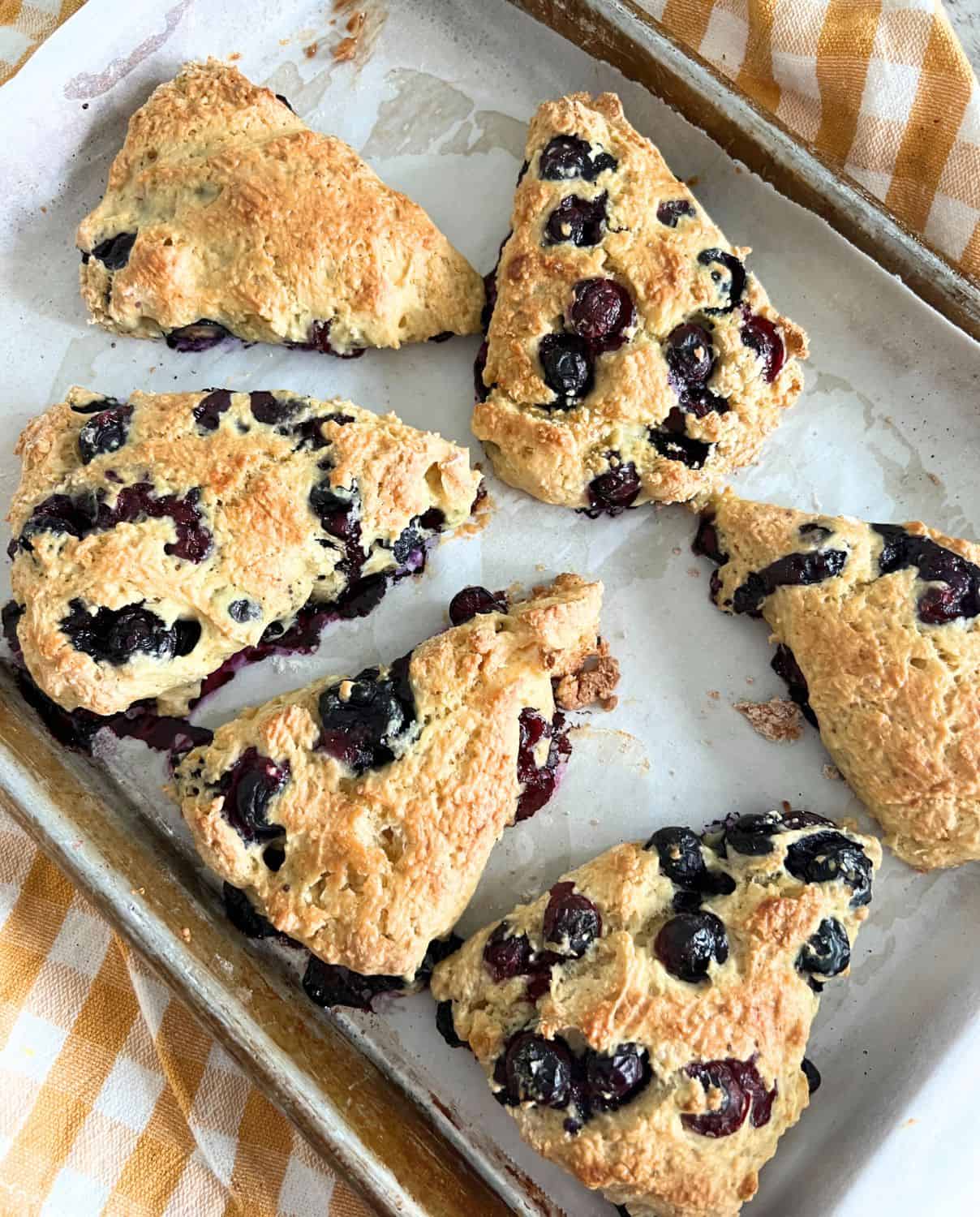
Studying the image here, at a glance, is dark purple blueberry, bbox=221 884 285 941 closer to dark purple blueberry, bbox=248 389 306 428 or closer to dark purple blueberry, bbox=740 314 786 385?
dark purple blueberry, bbox=248 389 306 428

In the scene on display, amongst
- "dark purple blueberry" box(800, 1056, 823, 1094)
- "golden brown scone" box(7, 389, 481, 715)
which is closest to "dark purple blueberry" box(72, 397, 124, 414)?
"golden brown scone" box(7, 389, 481, 715)

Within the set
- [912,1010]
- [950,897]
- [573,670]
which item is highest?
[573,670]

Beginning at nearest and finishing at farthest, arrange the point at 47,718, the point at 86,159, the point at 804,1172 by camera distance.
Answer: the point at 804,1172, the point at 47,718, the point at 86,159

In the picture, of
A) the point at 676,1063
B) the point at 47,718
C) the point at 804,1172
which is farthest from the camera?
the point at 47,718

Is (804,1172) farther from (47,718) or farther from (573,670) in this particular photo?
(47,718)

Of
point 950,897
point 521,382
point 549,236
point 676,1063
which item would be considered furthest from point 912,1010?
point 549,236

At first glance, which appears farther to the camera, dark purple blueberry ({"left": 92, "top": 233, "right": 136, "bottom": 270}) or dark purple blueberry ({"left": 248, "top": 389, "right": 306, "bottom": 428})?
dark purple blueberry ({"left": 92, "top": 233, "right": 136, "bottom": 270})

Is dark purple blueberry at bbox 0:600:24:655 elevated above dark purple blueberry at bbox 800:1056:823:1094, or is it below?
above

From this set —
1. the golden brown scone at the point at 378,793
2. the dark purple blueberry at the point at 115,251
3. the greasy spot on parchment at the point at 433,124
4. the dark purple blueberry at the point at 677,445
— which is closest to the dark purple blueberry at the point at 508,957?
the golden brown scone at the point at 378,793
